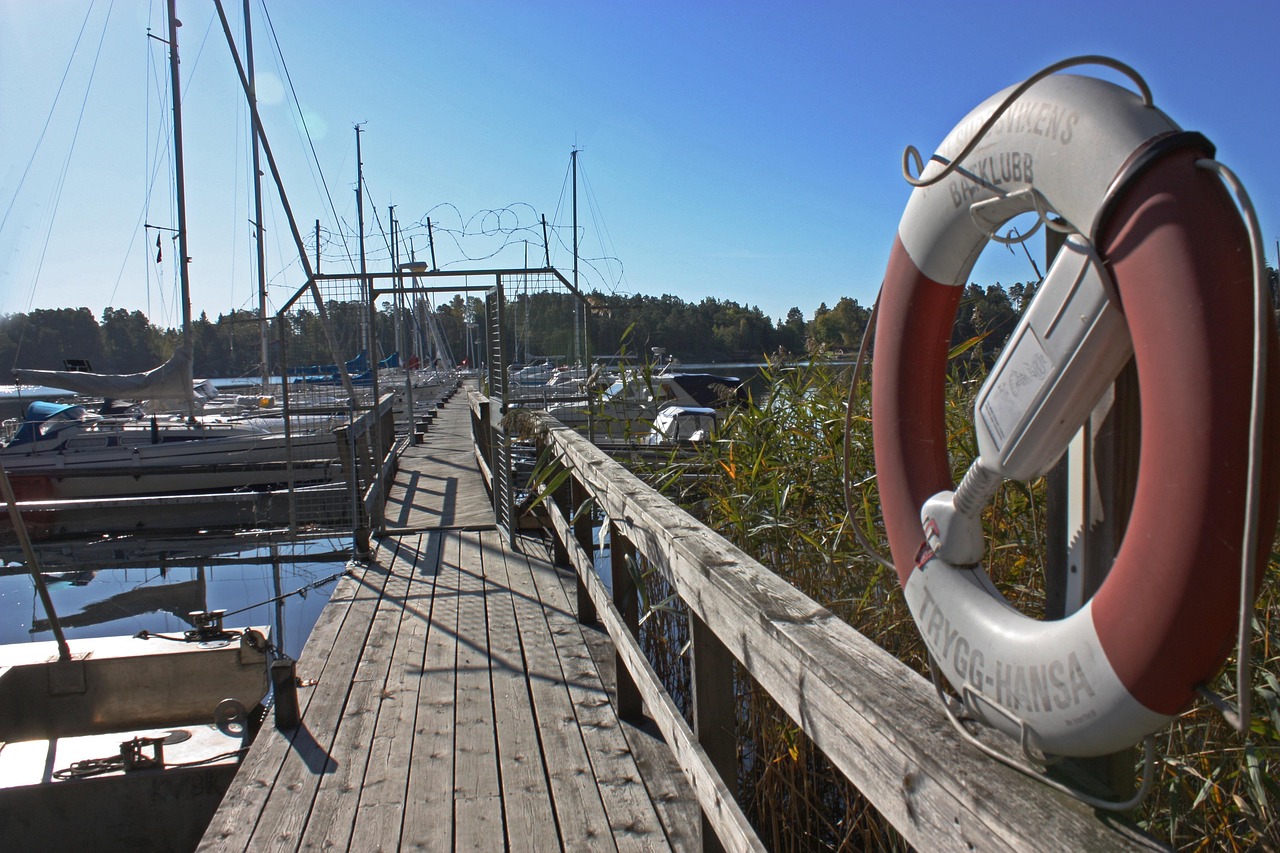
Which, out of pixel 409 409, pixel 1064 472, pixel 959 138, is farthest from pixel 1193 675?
pixel 409 409

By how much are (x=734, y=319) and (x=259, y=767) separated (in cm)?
514

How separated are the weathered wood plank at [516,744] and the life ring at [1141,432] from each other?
138cm

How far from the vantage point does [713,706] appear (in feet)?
6.10

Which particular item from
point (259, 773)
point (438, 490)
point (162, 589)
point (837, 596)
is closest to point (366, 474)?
point (438, 490)

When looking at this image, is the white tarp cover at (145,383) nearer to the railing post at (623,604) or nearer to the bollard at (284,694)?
the bollard at (284,694)

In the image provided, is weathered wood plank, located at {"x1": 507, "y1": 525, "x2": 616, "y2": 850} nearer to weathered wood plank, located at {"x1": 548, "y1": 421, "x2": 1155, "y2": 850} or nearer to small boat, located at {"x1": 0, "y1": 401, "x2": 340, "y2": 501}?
weathered wood plank, located at {"x1": 548, "y1": 421, "x2": 1155, "y2": 850}

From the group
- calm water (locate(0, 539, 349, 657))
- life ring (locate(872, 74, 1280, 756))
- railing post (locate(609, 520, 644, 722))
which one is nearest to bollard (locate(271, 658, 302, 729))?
railing post (locate(609, 520, 644, 722))

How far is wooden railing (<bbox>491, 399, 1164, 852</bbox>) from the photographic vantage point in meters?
0.87

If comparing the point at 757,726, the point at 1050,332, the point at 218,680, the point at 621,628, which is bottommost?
the point at 218,680

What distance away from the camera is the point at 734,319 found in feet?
23.3

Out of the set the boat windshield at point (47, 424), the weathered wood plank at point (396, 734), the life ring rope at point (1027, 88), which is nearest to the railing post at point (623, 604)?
the weathered wood plank at point (396, 734)

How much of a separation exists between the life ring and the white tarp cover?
13.1 m

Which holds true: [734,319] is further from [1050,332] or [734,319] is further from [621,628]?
[1050,332]

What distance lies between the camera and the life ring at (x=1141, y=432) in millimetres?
749
